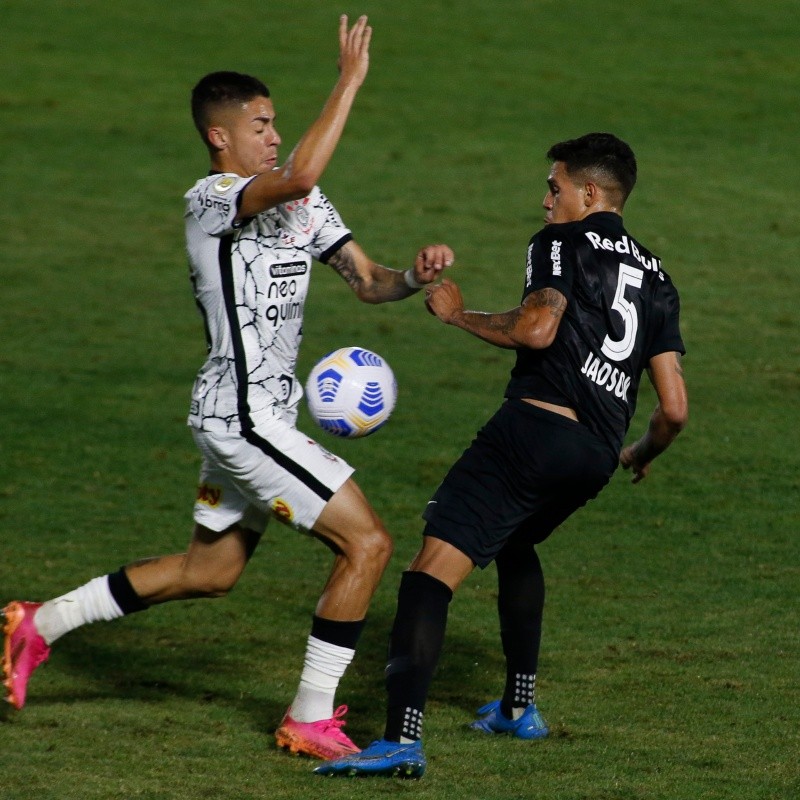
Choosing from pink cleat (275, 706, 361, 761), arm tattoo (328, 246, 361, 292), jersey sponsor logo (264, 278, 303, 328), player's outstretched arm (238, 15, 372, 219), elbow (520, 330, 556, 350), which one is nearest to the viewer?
elbow (520, 330, 556, 350)

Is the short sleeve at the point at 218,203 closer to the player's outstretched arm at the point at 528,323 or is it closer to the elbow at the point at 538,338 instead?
the player's outstretched arm at the point at 528,323

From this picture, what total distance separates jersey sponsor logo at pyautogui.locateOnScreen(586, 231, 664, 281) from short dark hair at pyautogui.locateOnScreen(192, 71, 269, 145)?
4.71 feet

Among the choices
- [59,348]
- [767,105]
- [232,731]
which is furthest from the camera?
[767,105]

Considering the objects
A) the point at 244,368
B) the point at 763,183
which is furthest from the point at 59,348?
the point at 763,183

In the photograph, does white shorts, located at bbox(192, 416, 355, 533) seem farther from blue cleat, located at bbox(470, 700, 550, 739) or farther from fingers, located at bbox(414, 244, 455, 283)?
blue cleat, located at bbox(470, 700, 550, 739)

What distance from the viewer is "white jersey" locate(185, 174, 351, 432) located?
18.1 ft

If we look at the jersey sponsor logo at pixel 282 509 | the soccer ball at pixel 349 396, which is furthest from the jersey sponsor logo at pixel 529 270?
the jersey sponsor logo at pixel 282 509

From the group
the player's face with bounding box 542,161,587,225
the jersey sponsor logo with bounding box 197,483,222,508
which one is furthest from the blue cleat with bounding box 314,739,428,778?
the player's face with bounding box 542,161,587,225

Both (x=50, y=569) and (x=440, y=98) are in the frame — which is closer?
(x=50, y=569)

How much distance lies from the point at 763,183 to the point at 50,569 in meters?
13.3

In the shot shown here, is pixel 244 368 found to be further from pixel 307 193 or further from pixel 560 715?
pixel 560 715

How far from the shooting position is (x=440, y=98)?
22.5 meters

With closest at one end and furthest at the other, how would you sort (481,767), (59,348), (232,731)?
(481,767), (232,731), (59,348)

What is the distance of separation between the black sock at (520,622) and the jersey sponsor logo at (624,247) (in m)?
1.21
